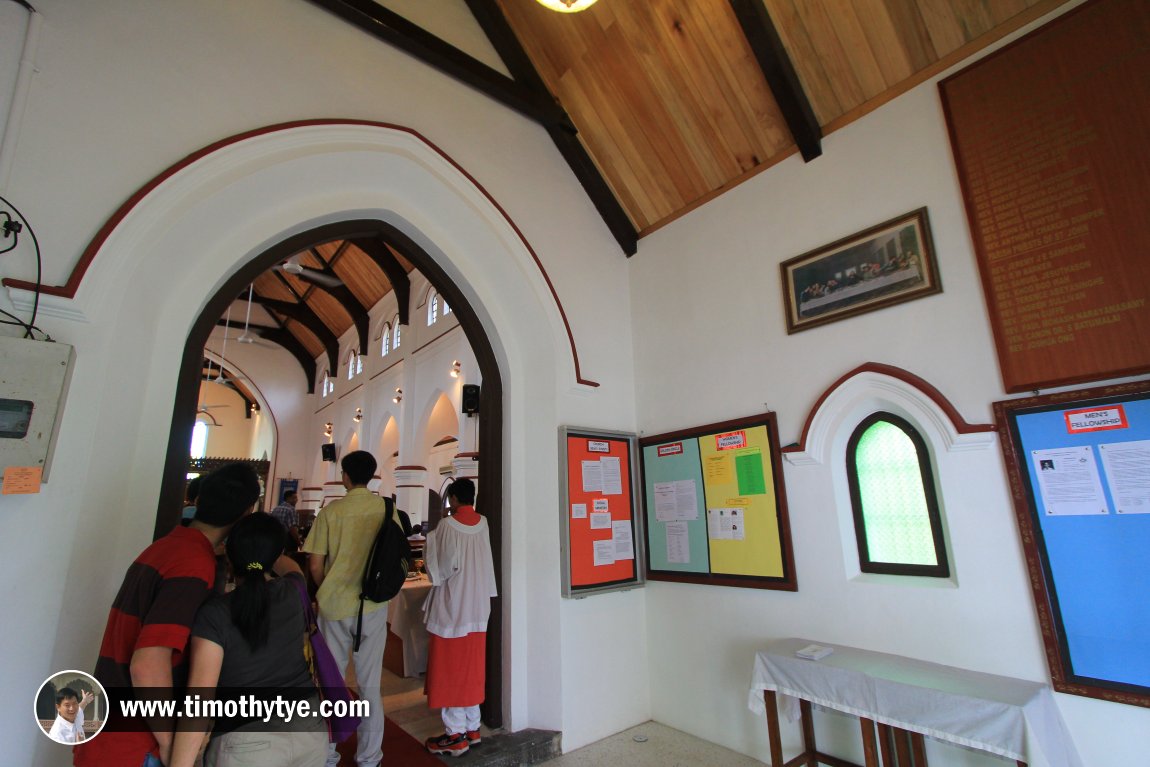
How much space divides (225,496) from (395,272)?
316 inches

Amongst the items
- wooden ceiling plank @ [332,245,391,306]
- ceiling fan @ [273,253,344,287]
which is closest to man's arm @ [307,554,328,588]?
ceiling fan @ [273,253,344,287]

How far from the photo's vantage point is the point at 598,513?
149 inches

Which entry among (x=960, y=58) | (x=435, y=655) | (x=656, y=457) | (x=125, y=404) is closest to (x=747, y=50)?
(x=960, y=58)

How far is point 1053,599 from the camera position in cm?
226

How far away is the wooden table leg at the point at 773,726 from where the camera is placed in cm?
268

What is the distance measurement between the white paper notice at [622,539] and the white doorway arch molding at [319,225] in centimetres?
51

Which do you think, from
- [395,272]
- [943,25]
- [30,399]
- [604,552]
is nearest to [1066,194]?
[943,25]

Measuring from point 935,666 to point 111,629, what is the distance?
10.4 ft

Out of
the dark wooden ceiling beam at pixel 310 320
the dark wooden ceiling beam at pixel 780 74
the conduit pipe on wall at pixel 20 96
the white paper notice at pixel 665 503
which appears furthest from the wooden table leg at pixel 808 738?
the dark wooden ceiling beam at pixel 310 320

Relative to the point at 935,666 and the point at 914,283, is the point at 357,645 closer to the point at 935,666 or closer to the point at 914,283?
the point at 935,666

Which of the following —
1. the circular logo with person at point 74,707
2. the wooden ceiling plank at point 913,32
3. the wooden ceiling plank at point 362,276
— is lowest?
the circular logo with person at point 74,707

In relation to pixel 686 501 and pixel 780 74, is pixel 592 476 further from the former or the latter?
pixel 780 74

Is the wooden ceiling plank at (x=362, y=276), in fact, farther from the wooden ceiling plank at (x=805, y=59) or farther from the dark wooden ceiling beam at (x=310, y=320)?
the wooden ceiling plank at (x=805, y=59)

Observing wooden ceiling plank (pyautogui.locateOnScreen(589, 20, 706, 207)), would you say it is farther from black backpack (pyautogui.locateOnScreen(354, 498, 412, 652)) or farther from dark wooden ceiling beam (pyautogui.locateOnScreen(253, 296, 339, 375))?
dark wooden ceiling beam (pyautogui.locateOnScreen(253, 296, 339, 375))
